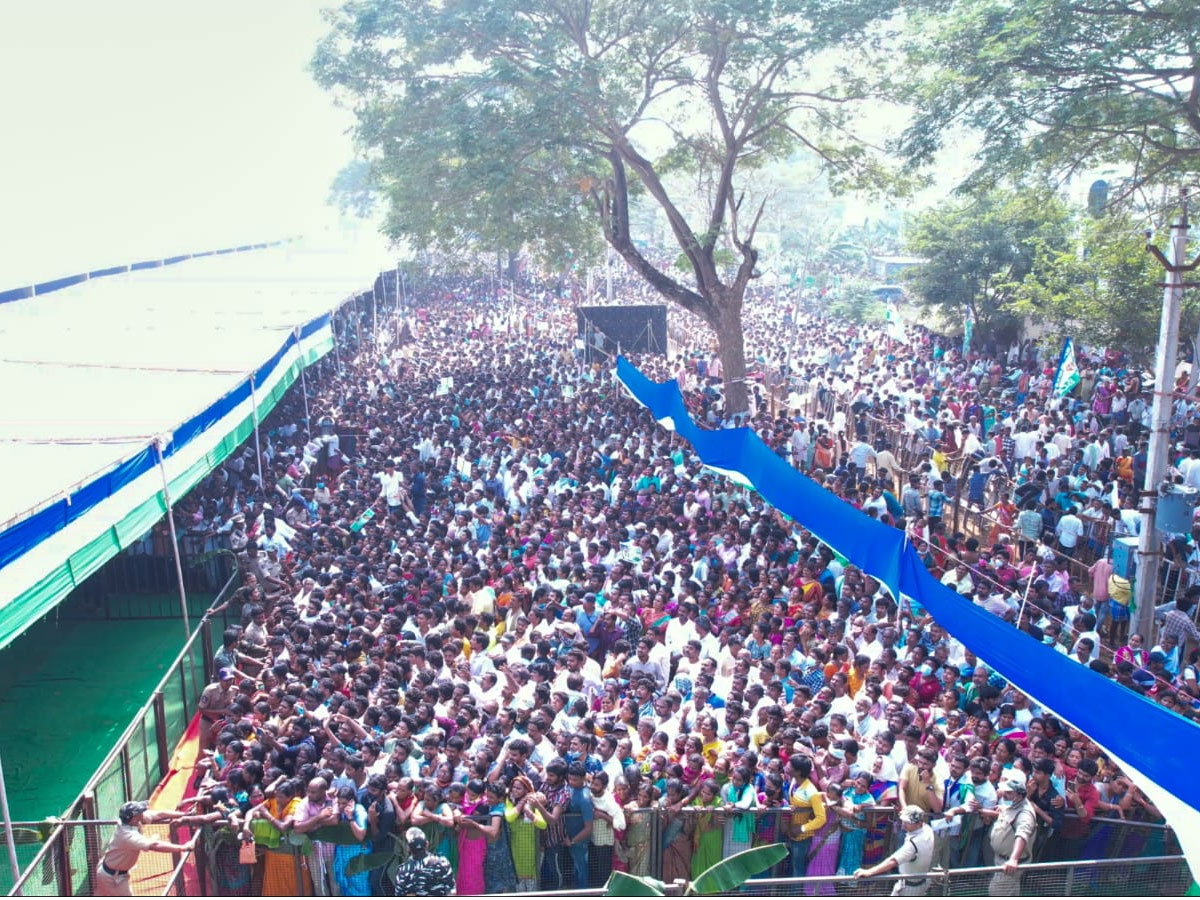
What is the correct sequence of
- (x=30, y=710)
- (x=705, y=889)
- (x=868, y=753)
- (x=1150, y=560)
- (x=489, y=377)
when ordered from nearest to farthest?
(x=705, y=889) < (x=868, y=753) < (x=1150, y=560) < (x=30, y=710) < (x=489, y=377)

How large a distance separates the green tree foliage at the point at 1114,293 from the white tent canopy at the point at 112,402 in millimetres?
13629

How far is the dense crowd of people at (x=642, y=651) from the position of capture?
6.23 metres

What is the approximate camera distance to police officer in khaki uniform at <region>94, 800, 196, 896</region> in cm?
579

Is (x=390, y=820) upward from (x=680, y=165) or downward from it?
downward

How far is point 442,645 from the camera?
337 inches

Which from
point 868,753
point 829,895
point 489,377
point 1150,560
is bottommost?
point 829,895

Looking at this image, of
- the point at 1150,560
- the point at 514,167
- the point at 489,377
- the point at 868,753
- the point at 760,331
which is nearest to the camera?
the point at 868,753

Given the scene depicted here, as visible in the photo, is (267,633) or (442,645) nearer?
(442,645)

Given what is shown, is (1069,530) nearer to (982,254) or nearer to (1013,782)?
(1013,782)

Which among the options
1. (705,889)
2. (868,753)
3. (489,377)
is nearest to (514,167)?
(489,377)

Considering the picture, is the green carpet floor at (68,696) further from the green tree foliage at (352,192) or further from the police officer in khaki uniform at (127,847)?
the green tree foliage at (352,192)

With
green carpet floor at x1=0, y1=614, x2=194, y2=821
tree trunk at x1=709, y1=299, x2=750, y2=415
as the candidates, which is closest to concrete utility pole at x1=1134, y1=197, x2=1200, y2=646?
green carpet floor at x1=0, y1=614, x2=194, y2=821

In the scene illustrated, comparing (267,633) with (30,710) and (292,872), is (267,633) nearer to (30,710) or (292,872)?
(30,710)

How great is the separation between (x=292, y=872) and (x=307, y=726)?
1103 mm
